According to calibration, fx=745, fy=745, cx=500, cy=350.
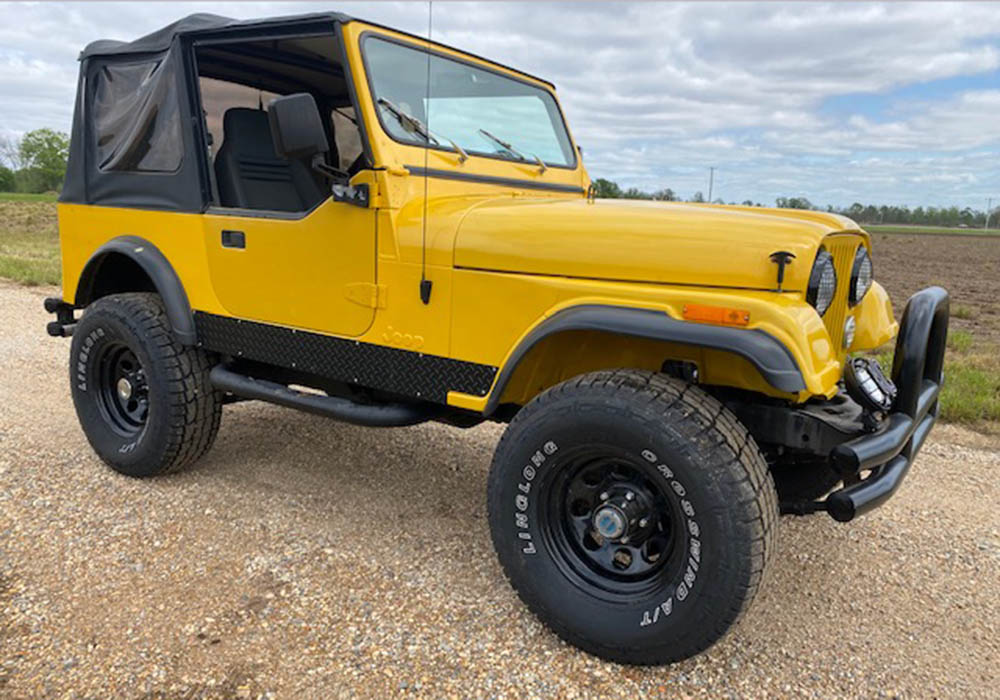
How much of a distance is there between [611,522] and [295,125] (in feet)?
6.18

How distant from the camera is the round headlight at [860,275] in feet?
8.95

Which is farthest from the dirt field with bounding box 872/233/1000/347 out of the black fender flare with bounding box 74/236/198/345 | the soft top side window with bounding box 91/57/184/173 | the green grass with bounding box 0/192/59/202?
the green grass with bounding box 0/192/59/202

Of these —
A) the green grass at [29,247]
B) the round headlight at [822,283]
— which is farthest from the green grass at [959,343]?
the green grass at [29,247]

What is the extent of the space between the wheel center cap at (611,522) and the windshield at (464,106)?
1.77 m

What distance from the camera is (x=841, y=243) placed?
8.79ft

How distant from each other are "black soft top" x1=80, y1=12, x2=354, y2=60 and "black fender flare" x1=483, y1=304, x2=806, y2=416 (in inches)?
64.6

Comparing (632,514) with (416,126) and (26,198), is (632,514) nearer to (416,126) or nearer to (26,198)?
(416,126)

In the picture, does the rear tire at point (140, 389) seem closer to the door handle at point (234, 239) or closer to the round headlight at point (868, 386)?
the door handle at point (234, 239)

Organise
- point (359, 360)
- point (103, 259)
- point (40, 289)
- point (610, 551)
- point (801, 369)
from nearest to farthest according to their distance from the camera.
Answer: point (801, 369) → point (610, 551) → point (359, 360) → point (103, 259) → point (40, 289)

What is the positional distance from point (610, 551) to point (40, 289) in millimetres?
10775

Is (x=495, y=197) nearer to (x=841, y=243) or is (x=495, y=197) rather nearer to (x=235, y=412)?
(x=841, y=243)

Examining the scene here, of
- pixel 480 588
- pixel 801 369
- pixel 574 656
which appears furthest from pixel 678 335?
pixel 480 588

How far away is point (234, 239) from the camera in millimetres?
3543

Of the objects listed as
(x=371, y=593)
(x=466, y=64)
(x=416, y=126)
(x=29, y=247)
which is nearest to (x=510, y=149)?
(x=466, y=64)
